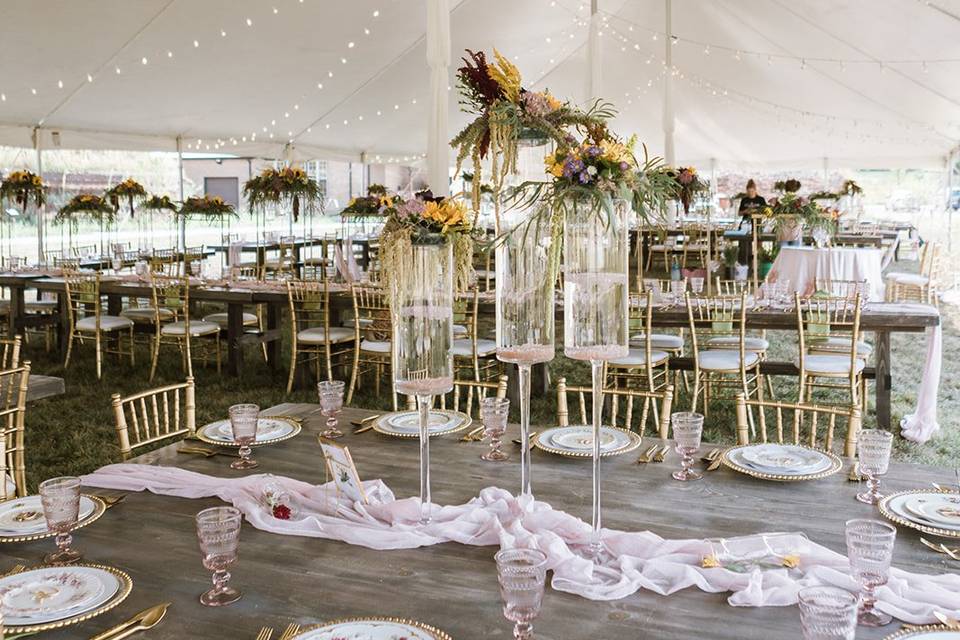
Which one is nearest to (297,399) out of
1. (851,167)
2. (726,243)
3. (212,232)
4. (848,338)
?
(848,338)

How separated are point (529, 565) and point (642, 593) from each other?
352 millimetres

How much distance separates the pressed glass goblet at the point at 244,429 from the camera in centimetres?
259

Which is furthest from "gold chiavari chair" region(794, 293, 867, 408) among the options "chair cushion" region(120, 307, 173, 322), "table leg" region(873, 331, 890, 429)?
"chair cushion" region(120, 307, 173, 322)

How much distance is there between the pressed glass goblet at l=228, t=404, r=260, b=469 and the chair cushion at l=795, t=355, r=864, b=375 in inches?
148

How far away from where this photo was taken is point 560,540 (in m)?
1.94

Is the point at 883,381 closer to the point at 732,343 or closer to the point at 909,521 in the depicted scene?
the point at 732,343

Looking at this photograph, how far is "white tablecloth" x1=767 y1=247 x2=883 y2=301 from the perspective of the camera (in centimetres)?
889

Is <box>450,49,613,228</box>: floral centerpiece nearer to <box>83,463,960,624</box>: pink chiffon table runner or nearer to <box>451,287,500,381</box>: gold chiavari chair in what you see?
<box>83,463,960,624</box>: pink chiffon table runner

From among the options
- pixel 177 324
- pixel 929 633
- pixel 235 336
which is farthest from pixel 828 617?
pixel 177 324

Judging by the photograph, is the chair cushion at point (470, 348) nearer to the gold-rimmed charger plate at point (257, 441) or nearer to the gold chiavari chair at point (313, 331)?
the gold chiavari chair at point (313, 331)

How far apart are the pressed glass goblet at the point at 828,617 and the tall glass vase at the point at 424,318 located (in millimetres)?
977

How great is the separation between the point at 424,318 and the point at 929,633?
1181 millimetres

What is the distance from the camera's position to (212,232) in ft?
57.2

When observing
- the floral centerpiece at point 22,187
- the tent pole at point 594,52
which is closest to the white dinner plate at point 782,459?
the tent pole at point 594,52
